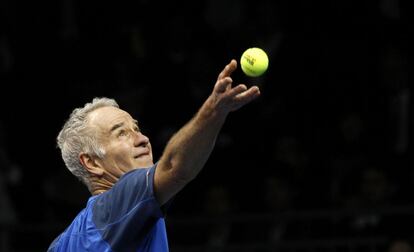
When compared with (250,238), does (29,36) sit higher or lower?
higher

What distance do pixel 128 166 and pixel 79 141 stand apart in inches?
14.2

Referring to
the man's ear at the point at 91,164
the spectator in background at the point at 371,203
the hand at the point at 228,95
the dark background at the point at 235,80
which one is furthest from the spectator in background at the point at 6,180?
the hand at the point at 228,95

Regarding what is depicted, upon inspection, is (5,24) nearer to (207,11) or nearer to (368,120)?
(207,11)

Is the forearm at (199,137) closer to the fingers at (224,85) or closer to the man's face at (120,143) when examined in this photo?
the fingers at (224,85)

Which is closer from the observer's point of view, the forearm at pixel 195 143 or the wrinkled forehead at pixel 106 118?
the forearm at pixel 195 143

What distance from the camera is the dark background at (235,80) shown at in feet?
32.3

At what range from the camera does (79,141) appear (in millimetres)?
5777

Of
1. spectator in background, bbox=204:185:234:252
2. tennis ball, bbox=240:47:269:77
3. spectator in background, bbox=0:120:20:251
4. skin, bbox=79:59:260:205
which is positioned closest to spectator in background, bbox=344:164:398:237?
spectator in background, bbox=204:185:234:252

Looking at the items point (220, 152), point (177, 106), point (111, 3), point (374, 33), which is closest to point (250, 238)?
point (220, 152)

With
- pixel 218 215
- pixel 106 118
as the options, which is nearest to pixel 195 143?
pixel 106 118

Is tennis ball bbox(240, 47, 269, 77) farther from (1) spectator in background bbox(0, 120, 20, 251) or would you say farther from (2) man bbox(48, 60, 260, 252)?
(1) spectator in background bbox(0, 120, 20, 251)

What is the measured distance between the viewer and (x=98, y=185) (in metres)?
5.74

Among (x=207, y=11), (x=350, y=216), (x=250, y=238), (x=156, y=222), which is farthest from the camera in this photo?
(x=207, y=11)

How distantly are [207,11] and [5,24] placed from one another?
2403 mm
